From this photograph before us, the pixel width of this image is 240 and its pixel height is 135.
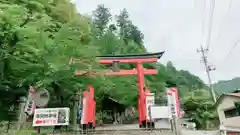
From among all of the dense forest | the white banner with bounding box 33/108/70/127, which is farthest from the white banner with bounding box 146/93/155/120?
the white banner with bounding box 33/108/70/127

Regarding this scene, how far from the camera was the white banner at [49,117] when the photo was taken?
32.2ft

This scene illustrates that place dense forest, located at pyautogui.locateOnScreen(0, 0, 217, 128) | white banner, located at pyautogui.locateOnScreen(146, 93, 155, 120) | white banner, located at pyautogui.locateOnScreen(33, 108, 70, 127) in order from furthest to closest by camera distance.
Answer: white banner, located at pyautogui.locateOnScreen(146, 93, 155, 120) < white banner, located at pyautogui.locateOnScreen(33, 108, 70, 127) < dense forest, located at pyautogui.locateOnScreen(0, 0, 217, 128)

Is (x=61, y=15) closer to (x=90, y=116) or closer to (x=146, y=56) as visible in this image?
(x=146, y=56)

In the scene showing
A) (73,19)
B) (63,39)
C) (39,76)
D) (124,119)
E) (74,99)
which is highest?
(73,19)

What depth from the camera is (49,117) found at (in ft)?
32.5

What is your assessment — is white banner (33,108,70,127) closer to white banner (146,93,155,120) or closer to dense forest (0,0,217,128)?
dense forest (0,0,217,128)

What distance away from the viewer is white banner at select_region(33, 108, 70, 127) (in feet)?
32.2

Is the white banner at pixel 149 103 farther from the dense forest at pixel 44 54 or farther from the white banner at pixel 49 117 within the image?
the white banner at pixel 49 117

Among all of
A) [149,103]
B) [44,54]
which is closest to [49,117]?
[44,54]

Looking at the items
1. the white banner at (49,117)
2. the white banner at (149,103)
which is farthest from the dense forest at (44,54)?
the white banner at (149,103)

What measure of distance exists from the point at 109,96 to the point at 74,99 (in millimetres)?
7085

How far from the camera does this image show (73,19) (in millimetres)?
17438

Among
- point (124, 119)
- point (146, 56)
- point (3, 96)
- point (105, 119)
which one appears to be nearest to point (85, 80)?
point (146, 56)

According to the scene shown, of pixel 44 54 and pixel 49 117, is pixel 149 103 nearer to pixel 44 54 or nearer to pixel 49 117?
pixel 49 117
